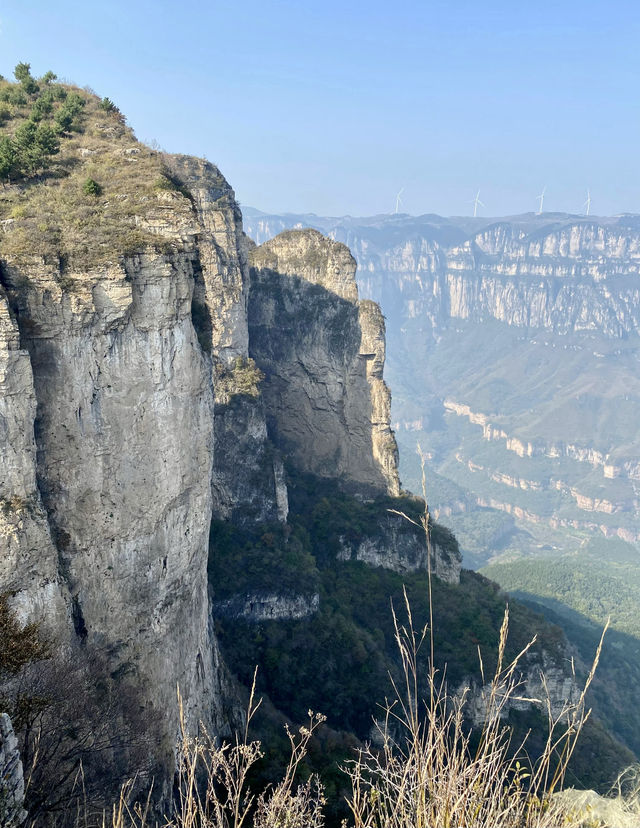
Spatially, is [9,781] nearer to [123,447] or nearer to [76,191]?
[123,447]

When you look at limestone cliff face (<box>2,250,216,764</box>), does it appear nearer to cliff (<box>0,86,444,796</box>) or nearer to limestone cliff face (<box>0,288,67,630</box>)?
cliff (<box>0,86,444,796</box>)

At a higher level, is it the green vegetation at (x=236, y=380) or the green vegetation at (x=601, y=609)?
the green vegetation at (x=236, y=380)

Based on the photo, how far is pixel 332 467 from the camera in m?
50.3

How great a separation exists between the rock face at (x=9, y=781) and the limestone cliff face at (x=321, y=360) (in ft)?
135

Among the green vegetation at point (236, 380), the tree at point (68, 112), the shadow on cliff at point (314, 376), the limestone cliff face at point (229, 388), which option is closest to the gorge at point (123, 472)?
the tree at point (68, 112)

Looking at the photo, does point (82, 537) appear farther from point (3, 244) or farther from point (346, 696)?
point (346, 696)

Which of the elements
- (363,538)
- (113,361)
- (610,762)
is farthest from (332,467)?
(113,361)

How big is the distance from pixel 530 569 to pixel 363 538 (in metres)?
69.5

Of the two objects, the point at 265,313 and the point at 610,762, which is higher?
the point at 265,313

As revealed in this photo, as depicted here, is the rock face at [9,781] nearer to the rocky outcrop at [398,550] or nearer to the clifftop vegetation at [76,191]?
the clifftop vegetation at [76,191]

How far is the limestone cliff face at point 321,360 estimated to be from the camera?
162 feet

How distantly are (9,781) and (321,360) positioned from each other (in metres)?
42.6

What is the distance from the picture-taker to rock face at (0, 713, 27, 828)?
27.9 ft

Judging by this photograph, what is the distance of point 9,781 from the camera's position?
8.77 metres
